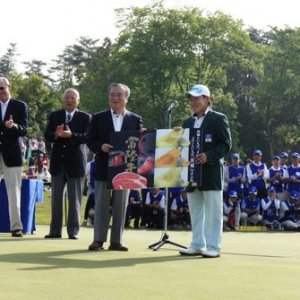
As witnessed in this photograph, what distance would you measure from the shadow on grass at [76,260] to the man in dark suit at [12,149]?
2.01 m

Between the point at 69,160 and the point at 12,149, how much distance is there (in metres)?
0.78

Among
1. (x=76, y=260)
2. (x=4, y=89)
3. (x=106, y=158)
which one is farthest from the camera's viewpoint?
(x=4, y=89)

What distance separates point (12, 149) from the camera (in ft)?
30.4

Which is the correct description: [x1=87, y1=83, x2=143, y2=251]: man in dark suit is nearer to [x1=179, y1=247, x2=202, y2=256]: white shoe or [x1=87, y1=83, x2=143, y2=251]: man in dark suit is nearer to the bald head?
[x1=179, y1=247, x2=202, y2=256]: white shoe

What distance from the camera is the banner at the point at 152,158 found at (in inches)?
294

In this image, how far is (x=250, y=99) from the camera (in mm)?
68188

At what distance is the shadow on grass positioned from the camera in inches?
246

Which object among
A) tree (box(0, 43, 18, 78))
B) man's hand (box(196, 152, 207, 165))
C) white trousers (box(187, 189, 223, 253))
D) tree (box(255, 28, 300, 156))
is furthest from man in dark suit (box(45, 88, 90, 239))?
tree (box(0, 43, 18, 78))

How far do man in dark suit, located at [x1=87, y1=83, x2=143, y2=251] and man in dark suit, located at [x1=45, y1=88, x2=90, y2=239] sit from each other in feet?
3.79

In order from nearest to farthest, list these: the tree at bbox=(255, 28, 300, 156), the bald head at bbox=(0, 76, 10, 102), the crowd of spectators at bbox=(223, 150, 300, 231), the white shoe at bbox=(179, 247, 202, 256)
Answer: the white shoe at bbox=(179, 247, 202, 256) < the bald head at bbox=(0, 76, 10, 102) < the crowd of spectators at bbox=(223, 150, 300, 231) < the tree at bbox=(255, 28, 300, 156)

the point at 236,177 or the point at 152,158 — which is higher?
the point at 236,177

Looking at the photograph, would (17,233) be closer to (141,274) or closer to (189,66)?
→ (141,274)

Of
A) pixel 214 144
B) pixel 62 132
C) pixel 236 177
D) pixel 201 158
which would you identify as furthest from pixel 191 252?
pixel 236 177

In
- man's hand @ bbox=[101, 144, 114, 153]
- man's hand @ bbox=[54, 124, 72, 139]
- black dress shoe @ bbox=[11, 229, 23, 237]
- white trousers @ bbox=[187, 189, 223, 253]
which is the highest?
man's hand @ bbox=[54, 124, 72, 139]
